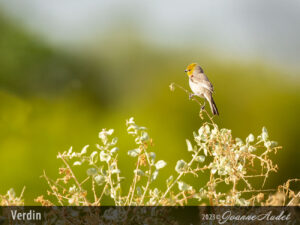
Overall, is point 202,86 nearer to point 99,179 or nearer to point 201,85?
point 201,85

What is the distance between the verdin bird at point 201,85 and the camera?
471cm

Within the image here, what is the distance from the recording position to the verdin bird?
15.5 ft

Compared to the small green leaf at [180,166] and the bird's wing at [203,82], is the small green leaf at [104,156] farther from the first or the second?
the bird's wing at [203,82]

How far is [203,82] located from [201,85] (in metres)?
0.04

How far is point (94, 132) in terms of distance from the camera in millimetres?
7773

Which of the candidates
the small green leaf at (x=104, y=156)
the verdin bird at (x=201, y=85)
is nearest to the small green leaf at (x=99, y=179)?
the small green leaf at (x=104, y=156)

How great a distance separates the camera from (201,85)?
4.81 m

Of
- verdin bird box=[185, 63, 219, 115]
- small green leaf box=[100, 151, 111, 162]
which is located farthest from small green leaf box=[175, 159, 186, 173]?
verdin bird box=[185, 63, 219, 115]

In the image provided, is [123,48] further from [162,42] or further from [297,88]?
[297,88]

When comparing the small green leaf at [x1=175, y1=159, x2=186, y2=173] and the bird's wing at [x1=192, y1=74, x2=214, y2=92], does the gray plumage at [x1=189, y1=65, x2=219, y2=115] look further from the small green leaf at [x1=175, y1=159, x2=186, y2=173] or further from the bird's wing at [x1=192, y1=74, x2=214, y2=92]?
the small green leaf at [x1=175, y1=159, x2=186, y2=173]

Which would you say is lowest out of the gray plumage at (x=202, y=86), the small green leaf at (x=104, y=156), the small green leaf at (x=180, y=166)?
the small green leaf at (x=180, y=166)

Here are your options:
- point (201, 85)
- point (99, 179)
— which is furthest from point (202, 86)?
point (99, 179)

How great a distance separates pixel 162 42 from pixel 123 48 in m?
1.40

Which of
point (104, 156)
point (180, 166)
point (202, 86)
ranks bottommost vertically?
point (180, 166)
